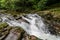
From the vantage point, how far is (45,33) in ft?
56.9

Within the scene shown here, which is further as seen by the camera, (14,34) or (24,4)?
(24,4)

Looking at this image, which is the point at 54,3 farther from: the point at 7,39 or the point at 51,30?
the point at 7,39

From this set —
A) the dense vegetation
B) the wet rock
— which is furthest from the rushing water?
the dense vegetation

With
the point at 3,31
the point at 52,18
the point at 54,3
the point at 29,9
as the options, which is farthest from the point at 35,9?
the point at 3,31

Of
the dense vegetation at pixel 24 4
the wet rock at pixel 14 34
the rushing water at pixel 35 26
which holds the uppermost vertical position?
the wet rock at pixel 14 34

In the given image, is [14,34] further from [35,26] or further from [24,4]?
[24,4]

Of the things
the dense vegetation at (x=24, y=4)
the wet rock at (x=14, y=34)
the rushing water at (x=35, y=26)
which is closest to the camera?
the wet rock at (x=14, y=34)

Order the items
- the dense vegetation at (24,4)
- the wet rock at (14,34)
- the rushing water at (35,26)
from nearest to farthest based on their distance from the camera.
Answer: the wet rock at (14,34), the rushing water at (35,26), the dense vegetation at (24,4)

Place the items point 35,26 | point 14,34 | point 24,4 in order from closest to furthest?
point 14,34 < point 35,26 < point 24,4

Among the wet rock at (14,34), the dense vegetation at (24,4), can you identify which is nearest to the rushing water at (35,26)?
the wet rock at (14,34)

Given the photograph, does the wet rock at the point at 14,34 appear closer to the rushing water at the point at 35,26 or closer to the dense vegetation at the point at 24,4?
the rushing water at the point at 35,26

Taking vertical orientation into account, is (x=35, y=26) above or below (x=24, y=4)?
above

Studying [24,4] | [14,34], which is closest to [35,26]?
[14,34]

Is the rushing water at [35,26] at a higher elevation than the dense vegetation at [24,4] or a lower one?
higher
